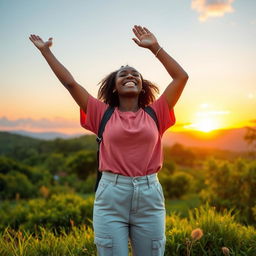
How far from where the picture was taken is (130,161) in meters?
2.59

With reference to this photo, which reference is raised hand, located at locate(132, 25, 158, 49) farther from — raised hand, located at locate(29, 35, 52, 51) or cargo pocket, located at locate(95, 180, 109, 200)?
cargo pocket, located at locate(95, 180, 109, 200)

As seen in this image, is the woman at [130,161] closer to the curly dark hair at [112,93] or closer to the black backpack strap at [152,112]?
the black backpack strap at [152,112]

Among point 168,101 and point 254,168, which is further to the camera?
point 254,168

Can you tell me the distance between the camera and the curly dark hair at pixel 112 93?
3.14 m

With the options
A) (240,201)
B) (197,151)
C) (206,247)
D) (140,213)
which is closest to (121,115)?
(140,213)

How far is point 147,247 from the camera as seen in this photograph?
2.65m

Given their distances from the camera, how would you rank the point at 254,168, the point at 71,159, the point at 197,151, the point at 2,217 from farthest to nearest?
the point at 197,151 → the point at 71,159 → the point at 254,168 → the point at 2,217

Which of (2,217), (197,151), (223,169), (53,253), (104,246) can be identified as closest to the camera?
(104,246)

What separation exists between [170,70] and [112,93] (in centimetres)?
56

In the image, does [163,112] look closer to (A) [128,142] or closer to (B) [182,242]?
(A) [128,142]

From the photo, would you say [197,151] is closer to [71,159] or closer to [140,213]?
[71,159]

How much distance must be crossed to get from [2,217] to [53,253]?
4.71 meters

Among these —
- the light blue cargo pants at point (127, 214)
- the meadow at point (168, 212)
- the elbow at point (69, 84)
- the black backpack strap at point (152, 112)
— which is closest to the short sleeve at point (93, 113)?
the elbow at point (69, 84)

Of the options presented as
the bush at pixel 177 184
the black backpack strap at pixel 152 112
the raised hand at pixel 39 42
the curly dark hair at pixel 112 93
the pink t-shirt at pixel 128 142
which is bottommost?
the bush at pixel 177 184
